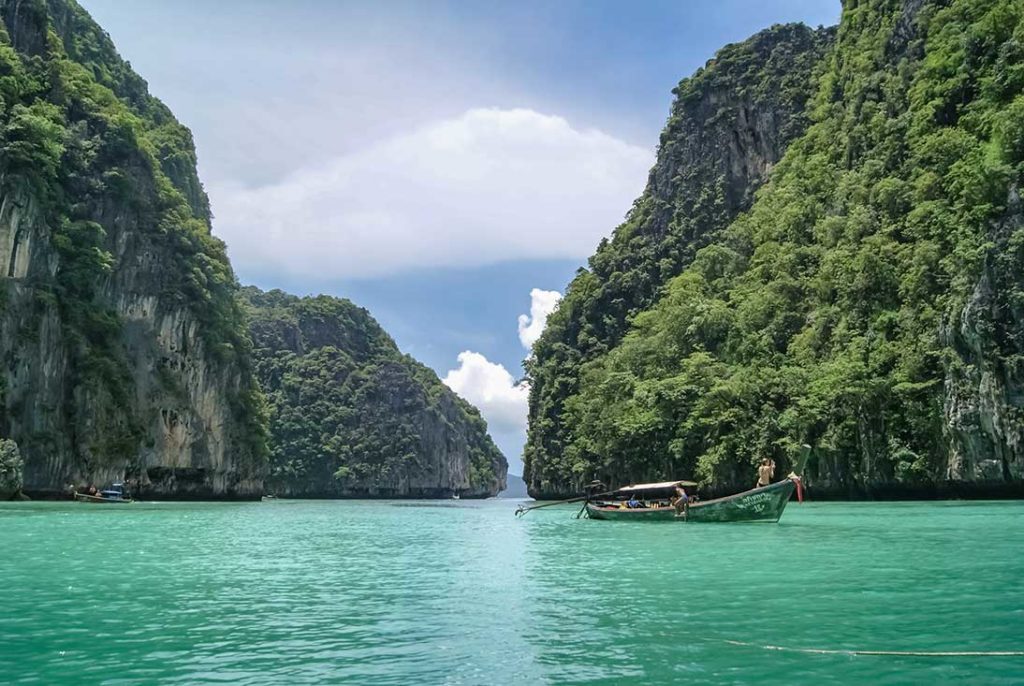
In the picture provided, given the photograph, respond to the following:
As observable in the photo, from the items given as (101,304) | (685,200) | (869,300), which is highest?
(685,200)

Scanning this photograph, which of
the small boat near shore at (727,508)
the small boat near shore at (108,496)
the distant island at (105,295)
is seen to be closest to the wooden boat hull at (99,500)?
the small boat near shore at (108,496)

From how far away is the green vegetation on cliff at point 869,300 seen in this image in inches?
1475

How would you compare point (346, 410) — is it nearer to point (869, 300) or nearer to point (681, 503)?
point (869, 300)

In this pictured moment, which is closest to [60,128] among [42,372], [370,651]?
[42,372]

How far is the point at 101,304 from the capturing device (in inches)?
2366

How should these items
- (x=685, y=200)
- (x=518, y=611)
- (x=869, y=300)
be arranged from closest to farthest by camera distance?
1. (x=518, y=611)
2. (x=869, y=300)
3. (x=685, y=200)

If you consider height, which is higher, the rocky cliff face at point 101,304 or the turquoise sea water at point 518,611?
the rocky cliff face at point 101,304

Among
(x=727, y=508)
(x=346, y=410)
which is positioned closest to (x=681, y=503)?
(x=727, y=508)

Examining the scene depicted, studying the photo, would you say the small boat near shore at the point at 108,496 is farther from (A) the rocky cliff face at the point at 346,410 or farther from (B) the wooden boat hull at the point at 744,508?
(A) the rocky cliff face at the point at 346,410

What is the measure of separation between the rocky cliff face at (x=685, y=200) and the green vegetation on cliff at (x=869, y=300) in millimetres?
8490

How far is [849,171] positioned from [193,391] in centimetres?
5372

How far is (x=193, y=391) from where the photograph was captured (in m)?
70.3

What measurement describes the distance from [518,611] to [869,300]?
41825 mm

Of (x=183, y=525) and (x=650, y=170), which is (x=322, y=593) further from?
(x=650, y=170)
